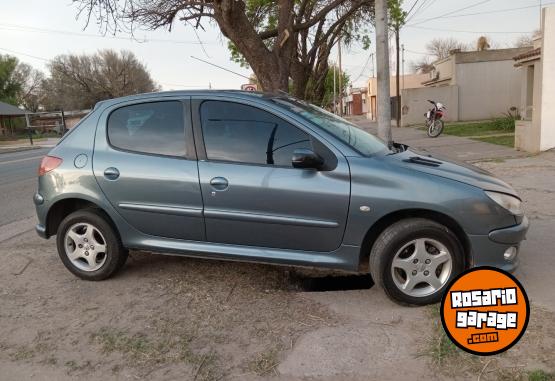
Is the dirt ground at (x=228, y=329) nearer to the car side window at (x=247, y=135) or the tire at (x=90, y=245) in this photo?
the tire at (x=90, y=245)

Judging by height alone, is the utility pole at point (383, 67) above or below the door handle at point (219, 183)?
above

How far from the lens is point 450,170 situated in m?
3.60

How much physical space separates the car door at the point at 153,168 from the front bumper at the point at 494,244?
213 centimetres

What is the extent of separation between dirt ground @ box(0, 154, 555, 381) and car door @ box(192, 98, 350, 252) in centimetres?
52

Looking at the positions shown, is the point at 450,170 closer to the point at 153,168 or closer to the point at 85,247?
the point at 153,168

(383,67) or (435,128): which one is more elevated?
(383,67)

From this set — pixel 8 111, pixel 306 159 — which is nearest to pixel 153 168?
pixel 306 159

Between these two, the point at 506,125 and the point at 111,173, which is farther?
the point at 506,125

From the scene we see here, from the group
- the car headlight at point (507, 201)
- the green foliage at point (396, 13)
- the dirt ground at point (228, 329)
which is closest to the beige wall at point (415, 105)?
the green foliage at point (396, 13)

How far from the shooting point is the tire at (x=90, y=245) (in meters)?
4.14

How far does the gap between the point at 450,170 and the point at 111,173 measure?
281 centimetres

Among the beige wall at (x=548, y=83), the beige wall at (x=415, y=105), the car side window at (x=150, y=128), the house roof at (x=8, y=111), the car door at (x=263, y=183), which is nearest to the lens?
the car door at (x=263, y=183)

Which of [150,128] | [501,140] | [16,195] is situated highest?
[150,128]

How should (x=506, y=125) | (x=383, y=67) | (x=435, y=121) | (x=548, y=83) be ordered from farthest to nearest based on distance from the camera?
(x=506, y=125)
(x=435, y=121)
(x=548, y=83)
(x=383, y=67)
